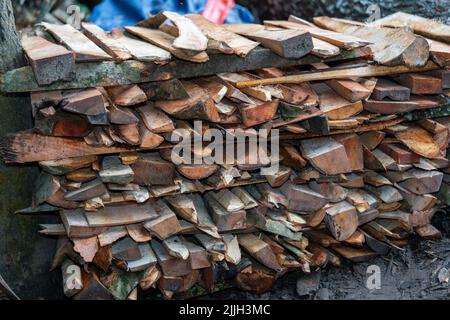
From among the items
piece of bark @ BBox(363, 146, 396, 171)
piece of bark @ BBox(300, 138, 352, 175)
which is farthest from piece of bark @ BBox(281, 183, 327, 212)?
piece of bark @ BBox(363, 146, 396, 171)

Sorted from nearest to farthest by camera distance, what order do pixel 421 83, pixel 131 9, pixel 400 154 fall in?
pixel 421 83 < pixel 400 154 < pixel 131 9

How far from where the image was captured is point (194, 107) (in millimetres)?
Result: 2617

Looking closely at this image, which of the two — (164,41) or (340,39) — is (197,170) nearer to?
(164,41)

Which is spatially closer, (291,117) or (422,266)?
(291,117)

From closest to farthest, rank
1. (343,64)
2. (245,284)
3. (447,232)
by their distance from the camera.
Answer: (343,64)
(245,284)
(447,232)

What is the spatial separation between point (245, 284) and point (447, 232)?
1.20 meters

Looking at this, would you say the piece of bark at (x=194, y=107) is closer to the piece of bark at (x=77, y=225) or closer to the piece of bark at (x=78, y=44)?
the piece of bark at (x=78, y=44)

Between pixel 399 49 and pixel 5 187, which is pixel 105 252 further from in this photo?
pixel 399 49

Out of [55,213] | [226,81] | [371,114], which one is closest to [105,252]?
[55,213]

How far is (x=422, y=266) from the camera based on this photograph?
3.36 meters

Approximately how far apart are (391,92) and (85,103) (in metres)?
1.40

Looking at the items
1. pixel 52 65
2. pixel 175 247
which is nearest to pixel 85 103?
pixel 52 65

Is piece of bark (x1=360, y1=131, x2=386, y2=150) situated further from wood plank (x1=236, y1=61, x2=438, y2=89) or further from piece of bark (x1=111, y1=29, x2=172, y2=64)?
piece of bark (x1=111, y1=29, x2=172, y2=64)

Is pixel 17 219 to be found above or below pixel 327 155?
below
